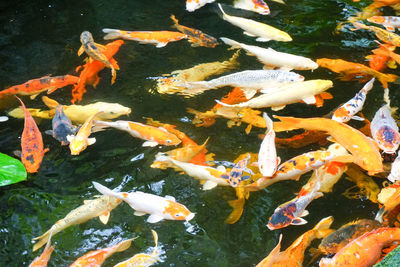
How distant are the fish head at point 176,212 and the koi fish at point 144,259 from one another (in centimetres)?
19

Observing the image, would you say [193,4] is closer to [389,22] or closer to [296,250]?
[389,22]

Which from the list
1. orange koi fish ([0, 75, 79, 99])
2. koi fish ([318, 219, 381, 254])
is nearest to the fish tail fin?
orange koi fish ([0, 75, 79, 99])

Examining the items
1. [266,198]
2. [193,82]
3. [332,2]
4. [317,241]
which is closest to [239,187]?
[266,198]

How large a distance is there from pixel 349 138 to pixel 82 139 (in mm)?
2296

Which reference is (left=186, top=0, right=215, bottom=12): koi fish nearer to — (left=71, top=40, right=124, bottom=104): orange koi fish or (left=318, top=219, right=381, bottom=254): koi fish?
(left=71, top=40, right=124, bottom=104): orange koi fish

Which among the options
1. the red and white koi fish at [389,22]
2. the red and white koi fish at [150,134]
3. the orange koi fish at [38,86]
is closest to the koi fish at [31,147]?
the orange koi fish at [38,86]

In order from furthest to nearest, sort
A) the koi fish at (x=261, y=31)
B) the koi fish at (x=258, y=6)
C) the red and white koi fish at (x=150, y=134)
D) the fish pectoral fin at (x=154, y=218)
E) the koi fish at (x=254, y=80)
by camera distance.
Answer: the koi fish at (x=258, y=6), the koi fish at (x=261, y=31), the koi fish at (x=254, y=80), the red and white koi fish at (x=150, y=134), the fish pectoral fin at (x=154, y=218)

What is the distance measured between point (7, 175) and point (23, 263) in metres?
0.71

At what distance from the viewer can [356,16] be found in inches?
215

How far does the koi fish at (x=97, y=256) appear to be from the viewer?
9.76ft

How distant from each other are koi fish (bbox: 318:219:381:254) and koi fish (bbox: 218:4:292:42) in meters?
2.59

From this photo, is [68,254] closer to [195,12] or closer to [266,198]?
[266,198]

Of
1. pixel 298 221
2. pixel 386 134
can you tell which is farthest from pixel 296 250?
pixel 386 134

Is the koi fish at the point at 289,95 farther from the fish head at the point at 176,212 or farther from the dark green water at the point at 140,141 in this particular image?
the fish head at the point at 176,212
